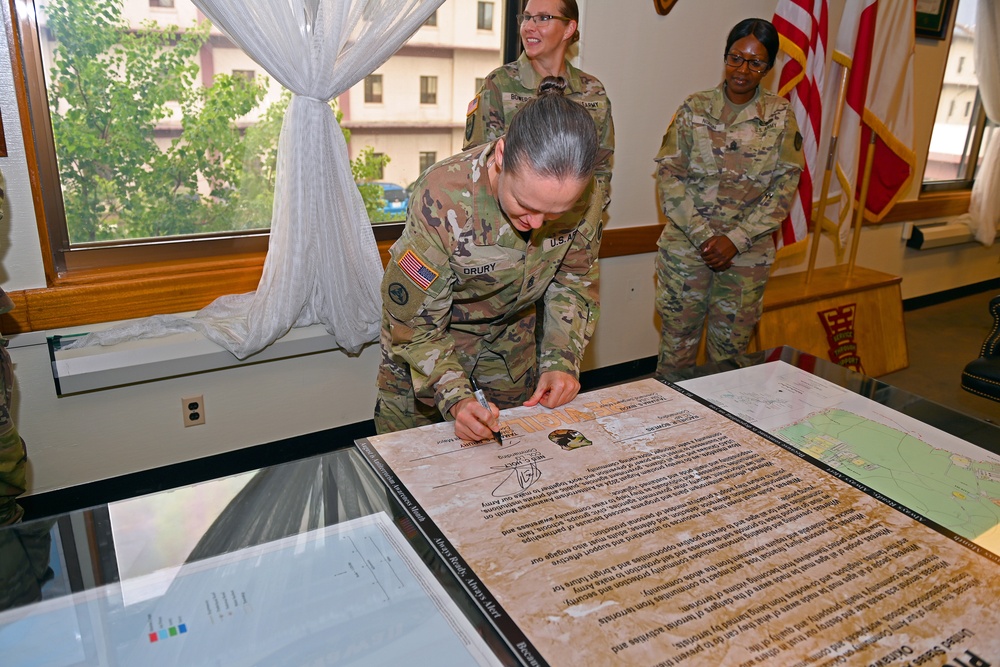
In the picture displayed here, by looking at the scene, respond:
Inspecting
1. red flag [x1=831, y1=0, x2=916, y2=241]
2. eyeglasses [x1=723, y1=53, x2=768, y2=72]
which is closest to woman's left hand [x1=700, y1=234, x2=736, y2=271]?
eyeglasses [x1=723, y1=53, x2=768, y2=72]

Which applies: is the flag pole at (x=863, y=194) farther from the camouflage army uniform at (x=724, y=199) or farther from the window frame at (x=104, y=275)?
the window frame at (x=104, y=275)

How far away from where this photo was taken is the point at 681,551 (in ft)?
3.23

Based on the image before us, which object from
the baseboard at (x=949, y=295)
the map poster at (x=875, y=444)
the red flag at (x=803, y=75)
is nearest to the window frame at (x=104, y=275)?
the map poster at (x=875, y=444)

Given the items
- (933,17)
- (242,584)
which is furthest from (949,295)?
(242,584)

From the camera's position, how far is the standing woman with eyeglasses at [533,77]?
239cm

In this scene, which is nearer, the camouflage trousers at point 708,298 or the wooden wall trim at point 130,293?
the wooden wall trim at point 130,293

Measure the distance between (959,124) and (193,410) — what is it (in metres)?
5.03

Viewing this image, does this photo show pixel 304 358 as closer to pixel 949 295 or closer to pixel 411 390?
pixel 411 390

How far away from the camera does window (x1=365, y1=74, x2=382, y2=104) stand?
2.56 m

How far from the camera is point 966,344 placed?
421cm

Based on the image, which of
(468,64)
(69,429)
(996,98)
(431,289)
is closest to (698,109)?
(468,64)

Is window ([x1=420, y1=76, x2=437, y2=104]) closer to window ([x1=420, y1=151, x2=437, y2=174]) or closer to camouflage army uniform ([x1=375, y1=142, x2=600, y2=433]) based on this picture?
window ([x1=420, y1=151, x2=437, y2=174])

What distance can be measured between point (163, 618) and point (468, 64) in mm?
2424

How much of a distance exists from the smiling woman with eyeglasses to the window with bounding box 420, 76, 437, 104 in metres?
0.28
